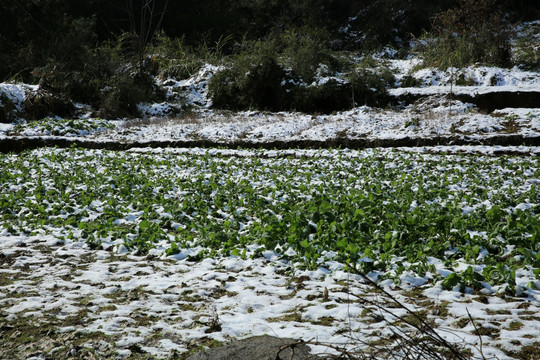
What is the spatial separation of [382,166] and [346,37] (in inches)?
764

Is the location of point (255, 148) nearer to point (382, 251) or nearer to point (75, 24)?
point (382, 251)

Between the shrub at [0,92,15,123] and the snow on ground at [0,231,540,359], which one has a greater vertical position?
the shrub at [0,92,15,123]

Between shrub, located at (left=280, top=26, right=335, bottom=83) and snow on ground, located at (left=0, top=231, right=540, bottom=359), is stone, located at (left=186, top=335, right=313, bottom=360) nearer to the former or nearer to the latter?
snow on ground, located at (left=0, top=231, right=540, bottom=359)

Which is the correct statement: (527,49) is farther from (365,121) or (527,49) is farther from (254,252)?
(254,252)

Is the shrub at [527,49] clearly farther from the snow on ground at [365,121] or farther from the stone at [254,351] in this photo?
the stone at [254,351]

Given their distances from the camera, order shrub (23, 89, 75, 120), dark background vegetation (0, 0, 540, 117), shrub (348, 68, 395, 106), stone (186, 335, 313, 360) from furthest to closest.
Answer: dark background vegetation (0, 0, 540, 117)
shrub (348, 68, 395, 106)
shrub (23, 89, 75, 120)
stone (186, 335, 313, 360)

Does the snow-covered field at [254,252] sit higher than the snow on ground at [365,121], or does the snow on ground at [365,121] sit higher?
the snow on ground at [365,121]

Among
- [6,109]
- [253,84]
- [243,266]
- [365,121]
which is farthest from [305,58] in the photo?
[243,266]

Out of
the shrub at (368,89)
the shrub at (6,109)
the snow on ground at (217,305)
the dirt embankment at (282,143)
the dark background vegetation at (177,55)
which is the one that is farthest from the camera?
the dark background vegetation at (177,55)

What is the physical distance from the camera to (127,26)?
82.5 feet

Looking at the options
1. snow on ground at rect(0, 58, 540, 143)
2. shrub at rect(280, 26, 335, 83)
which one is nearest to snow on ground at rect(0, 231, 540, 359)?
snow on ground at rect(0, 58, 540, 143)

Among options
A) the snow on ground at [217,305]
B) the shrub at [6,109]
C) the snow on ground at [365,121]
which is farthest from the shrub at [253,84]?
the snow on ground at [217,305]

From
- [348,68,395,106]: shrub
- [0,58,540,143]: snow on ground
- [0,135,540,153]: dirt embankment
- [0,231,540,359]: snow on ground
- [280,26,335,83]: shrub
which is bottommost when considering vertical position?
[0,231,540,359]: snow on ground

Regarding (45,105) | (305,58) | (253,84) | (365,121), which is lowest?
(365,121)
